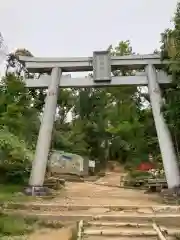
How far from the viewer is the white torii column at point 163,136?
1365cm

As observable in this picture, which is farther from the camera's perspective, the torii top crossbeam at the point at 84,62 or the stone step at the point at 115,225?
the torii top crossbeam at the point at 84,62

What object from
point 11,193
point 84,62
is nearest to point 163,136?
point 84,62

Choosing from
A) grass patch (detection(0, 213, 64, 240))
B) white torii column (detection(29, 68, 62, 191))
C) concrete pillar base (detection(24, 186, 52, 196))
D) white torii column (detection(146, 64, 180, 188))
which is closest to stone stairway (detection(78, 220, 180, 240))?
grass patch (detection(0, 213, 64, 240))

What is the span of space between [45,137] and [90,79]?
324 centimetres

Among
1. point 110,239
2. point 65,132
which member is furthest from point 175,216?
point 65,132

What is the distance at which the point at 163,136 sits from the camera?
14.2m

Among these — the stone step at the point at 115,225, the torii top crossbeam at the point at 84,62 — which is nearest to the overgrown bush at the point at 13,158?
the torii top crossbeam at the point at 84,62

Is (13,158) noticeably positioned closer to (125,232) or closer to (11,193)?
(11,193)

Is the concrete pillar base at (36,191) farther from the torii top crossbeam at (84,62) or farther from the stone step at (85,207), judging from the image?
the torii top crossbeam at (84,62)

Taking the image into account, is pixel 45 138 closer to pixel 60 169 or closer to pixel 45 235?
pixel 45 235

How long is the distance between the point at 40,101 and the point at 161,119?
7.71m

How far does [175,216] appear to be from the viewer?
9281 mm

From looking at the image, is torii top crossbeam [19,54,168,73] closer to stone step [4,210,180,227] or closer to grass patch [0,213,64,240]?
stone step [4,210,180,227]

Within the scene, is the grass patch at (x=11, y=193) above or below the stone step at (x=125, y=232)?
above
